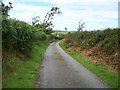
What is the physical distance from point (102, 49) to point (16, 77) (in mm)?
15376

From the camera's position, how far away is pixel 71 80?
16.3m

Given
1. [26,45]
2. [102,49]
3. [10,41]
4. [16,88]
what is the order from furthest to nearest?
[102,49]
[26,45]
[10,41]
[16,88]

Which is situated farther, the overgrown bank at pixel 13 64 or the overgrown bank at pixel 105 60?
the overgrown bank at pixel 105 60

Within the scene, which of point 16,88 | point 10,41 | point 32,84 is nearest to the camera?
point 16,88

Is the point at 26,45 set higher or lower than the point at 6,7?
lower

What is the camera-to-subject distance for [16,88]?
1341 centimetres

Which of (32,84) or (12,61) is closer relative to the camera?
(32,84)

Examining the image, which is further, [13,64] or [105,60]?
[105,60]

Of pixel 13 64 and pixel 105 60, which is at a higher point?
pixel 13 64

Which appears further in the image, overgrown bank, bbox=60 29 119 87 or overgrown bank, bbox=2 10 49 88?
overgrown bank, bbox=60 29 119 87

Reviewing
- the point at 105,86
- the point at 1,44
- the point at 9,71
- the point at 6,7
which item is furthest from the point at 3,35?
the point at 6,7

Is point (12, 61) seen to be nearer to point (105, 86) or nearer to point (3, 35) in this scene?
point (3, 35)

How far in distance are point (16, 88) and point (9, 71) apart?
3426 mm

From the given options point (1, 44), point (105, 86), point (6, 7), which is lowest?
point (105, 86)
